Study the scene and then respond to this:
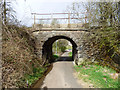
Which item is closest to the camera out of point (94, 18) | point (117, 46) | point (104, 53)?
point (117, 46)

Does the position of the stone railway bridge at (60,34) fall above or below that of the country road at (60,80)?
above

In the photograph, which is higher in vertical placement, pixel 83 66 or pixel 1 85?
pixel 1 85

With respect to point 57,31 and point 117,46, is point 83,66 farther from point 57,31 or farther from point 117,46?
point 57,31

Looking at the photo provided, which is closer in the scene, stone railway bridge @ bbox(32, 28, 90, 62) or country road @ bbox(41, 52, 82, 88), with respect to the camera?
country road @ bbox(41, 52, 82, 88)

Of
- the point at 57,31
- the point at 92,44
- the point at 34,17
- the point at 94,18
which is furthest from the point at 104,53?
the point at 34,17

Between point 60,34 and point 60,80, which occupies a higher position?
point 60,34

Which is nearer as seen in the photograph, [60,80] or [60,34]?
[60,80]

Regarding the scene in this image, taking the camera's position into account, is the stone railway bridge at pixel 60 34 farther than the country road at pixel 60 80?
Yes

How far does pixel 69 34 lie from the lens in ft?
24.1

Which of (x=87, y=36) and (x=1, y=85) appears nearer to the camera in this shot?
(x=1, y=85)

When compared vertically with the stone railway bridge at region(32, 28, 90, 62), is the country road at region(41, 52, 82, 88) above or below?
below

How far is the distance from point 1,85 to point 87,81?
405cm

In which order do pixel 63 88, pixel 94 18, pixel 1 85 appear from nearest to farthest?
pixel 1 85
pixel 63 88
pixel 94 18

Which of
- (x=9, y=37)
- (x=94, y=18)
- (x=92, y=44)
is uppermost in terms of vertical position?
(x=94, y=18)
